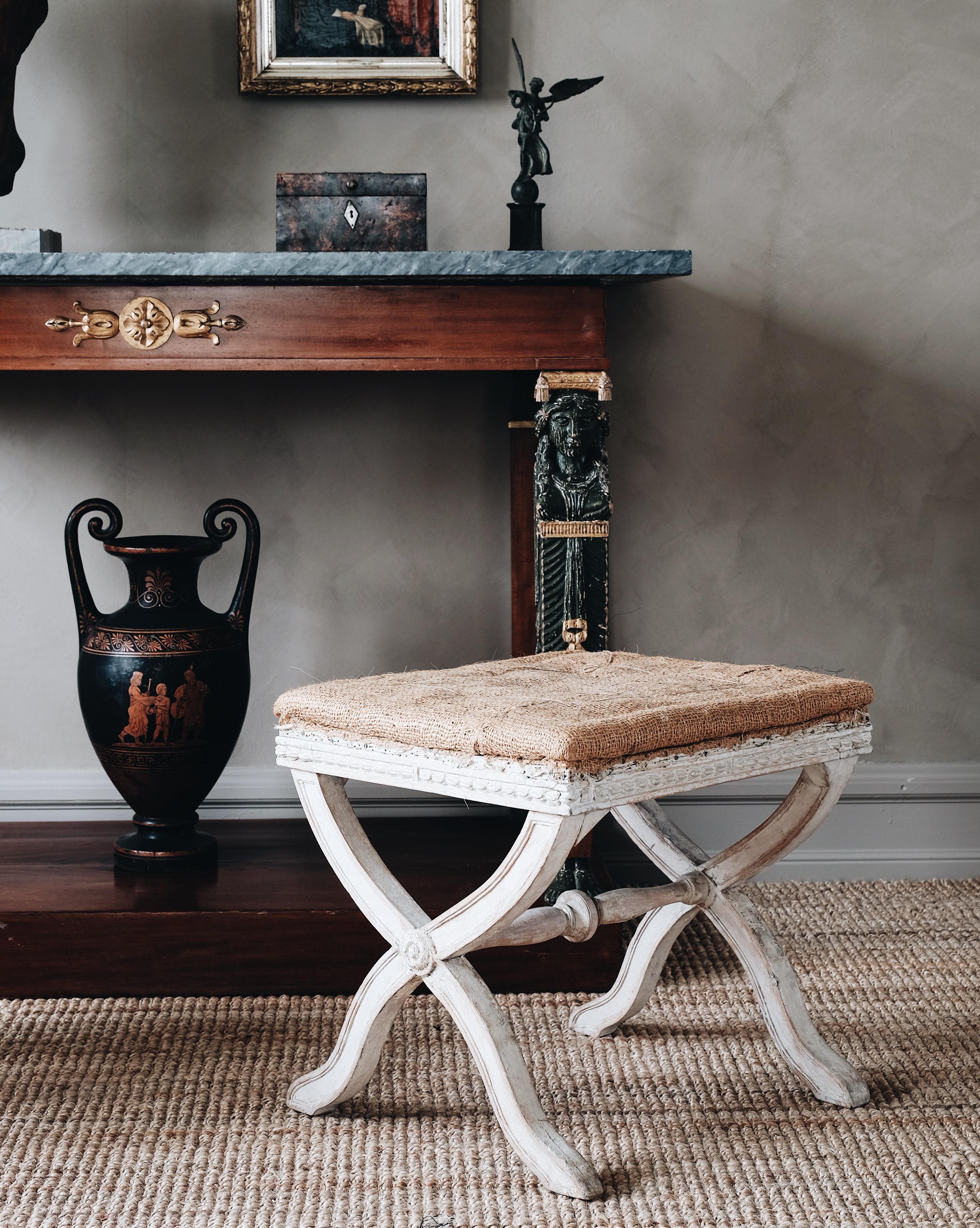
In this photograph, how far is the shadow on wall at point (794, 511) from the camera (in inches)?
75.9

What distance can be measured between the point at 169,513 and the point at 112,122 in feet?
2.04

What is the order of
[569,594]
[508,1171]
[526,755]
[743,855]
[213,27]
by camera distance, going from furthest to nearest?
[213,27], [569,594], [743,855], [508,1171], [526,755]

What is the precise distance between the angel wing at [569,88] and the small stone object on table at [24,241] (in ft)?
2.37

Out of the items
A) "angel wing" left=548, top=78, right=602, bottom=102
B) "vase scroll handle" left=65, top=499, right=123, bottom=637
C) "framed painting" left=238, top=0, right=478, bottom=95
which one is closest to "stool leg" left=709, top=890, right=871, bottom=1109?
"vase scroll handle" left=65, top=499, right=123, bottom=637

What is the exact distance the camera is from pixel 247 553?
5.44ft

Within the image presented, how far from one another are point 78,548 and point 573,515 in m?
0.69

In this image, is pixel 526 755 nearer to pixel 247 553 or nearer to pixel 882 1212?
pixel 882 1212

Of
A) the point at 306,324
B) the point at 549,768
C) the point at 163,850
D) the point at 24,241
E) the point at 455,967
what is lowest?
the point at 163,850

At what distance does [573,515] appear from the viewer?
1442 mm

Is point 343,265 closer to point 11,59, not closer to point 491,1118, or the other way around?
point 11,59

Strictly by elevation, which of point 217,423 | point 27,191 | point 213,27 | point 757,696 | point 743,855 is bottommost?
point 743,855

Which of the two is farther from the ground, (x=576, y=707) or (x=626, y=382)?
(x=626, y=382)

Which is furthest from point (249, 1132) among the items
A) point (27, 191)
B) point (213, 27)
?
point (213, 27)

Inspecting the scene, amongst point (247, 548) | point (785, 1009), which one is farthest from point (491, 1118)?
point (247, 548)
